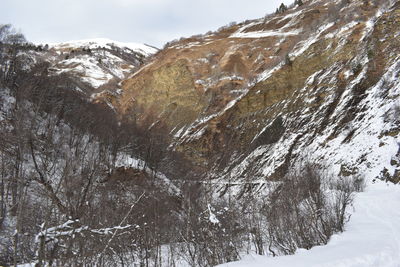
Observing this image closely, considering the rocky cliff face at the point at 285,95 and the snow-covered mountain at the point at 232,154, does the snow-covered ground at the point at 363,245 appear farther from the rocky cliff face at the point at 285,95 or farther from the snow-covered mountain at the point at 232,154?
the rocky cliff face at the point at 285,95

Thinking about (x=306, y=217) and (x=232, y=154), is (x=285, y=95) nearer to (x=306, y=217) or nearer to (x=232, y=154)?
(x=232, y=154)

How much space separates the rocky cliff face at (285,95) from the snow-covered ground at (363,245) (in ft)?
15.3

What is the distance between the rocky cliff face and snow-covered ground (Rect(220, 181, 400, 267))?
4.67m

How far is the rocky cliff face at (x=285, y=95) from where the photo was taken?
2208 centimetres

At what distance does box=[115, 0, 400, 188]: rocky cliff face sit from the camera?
22.1 m

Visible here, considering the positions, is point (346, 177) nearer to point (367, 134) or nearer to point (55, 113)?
point (367, 134)

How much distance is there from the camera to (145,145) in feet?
91.9

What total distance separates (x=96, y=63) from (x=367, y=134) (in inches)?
2985

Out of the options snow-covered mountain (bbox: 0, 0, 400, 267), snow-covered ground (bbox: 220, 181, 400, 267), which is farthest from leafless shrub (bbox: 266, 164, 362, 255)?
snow-covered ground (bbox: 220, 181, 400, 267)

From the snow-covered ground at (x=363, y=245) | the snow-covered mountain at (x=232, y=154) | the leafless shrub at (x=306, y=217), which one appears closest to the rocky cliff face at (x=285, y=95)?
the snow-covered mountain at (x=232, y=154)

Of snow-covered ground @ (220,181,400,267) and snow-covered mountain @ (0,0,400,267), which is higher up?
snow-covered mountain @ (0,0,400,267)

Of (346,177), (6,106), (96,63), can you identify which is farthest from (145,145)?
(96,63)

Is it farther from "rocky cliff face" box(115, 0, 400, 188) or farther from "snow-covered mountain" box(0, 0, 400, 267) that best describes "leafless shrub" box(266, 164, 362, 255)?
"rocky cliff face" box(115, 0, 400, 188)

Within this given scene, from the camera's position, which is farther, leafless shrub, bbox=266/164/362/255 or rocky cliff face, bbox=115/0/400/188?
rocky cliff face, bbox=115/0/400/188
